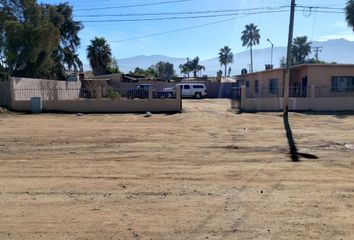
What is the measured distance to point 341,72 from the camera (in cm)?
3697

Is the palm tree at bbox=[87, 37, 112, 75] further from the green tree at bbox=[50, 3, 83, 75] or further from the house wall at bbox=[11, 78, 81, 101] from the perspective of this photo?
the house wall at bbox=[11, 78, 81, 101]

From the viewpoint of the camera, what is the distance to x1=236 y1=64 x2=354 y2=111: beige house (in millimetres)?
33188

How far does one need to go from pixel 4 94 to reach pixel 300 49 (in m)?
75.8

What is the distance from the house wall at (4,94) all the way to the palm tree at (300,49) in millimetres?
73742

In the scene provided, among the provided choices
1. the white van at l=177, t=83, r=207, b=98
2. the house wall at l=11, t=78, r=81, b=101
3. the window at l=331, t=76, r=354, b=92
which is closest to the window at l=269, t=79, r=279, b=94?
the window at l=331, t=76, r=354, b=92

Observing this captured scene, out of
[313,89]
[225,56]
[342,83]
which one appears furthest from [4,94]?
[225,56]

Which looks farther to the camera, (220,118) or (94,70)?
(94,70)

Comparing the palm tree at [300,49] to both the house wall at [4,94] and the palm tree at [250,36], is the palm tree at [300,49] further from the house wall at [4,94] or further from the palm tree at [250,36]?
the house wall at [4,94]

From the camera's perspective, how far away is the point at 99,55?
77.5 metres

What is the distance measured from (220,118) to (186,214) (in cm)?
2015

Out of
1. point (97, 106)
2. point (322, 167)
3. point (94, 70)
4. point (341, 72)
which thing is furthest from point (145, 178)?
point (94, 70)

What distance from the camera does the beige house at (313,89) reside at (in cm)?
3319

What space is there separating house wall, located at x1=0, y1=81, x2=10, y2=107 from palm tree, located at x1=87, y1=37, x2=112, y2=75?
45.0 meters

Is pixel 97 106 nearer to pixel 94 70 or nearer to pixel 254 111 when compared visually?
pixel 254 111
